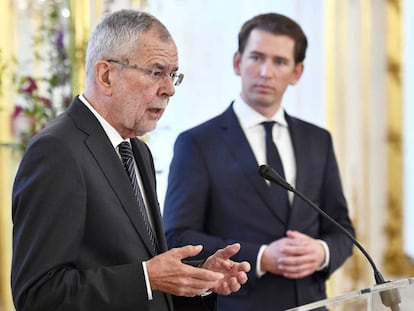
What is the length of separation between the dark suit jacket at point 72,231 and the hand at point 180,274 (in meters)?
0.04

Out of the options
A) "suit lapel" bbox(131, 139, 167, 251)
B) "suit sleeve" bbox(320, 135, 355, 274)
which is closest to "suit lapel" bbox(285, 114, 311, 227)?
"suit sleeve" bbox(320, 135, 355, 274)

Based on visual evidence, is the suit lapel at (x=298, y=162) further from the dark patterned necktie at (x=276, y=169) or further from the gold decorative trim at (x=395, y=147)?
the gold decorative trim at (x=395, y=147)

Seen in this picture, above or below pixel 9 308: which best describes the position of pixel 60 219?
above

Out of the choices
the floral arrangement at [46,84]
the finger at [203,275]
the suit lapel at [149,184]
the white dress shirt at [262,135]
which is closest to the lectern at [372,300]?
the finger at [203,275]

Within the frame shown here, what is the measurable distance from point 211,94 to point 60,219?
8.83 feet

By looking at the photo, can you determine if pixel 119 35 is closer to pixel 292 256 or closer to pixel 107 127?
pixel 107 127

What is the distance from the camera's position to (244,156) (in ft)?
8.54

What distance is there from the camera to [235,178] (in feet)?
8.43

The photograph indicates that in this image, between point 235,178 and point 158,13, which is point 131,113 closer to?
point 235,178

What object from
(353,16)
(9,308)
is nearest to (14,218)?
(9,308)

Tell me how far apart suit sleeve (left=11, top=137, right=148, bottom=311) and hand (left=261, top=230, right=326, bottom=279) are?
846mm

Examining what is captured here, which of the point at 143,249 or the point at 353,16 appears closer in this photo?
the point at 143,249

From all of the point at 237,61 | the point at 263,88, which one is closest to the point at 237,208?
the point at 263,88

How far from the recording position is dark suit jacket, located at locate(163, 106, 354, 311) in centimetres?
250
